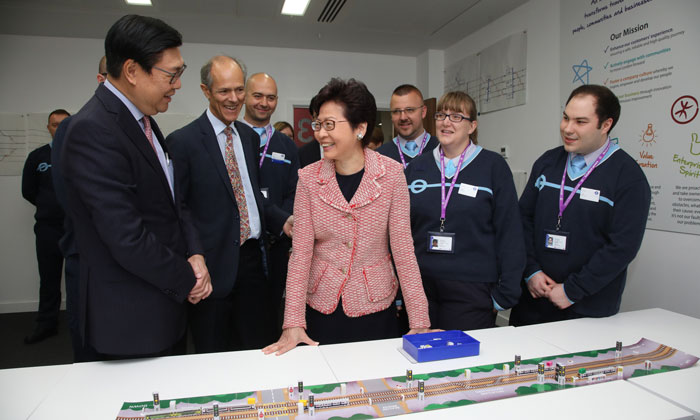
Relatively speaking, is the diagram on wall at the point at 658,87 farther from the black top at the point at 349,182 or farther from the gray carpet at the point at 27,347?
the gray carpet at the point at 27,347

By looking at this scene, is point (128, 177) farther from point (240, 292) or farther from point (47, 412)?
point (240, 292)

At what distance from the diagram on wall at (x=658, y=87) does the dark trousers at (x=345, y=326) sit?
215 centimetres

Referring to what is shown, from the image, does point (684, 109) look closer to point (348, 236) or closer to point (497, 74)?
point (497, 74)

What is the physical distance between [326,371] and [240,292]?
0.94 meters

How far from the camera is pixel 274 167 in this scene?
2719 millimetres

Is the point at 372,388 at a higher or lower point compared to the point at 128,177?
lower

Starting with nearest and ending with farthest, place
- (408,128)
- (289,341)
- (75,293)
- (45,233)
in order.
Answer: (289,341), (75,293), (408,128), (45,233)

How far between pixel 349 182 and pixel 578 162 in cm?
120

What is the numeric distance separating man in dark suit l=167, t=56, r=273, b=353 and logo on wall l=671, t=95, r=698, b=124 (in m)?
2.56

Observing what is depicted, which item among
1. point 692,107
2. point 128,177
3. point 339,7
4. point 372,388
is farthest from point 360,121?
point 339,7

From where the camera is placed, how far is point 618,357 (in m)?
1.46

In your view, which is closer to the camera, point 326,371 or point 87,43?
point 326,371

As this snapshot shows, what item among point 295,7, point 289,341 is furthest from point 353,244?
point 295,7

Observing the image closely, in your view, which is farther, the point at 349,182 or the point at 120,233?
the point at 349,182
